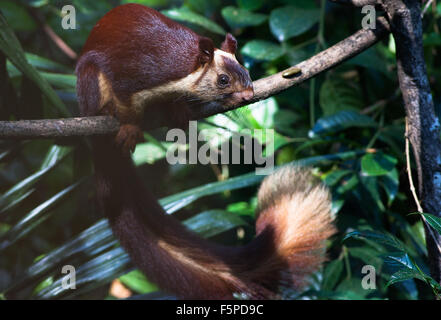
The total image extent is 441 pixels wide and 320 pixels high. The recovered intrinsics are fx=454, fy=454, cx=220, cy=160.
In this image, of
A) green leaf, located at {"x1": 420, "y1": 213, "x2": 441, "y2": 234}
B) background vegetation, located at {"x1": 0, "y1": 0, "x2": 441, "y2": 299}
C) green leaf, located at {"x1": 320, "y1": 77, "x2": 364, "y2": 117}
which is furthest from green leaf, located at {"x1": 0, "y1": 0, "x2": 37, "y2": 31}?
green leaf, located at {"x1": 420, "y1": 213, "x2": 441, "y2": 234}

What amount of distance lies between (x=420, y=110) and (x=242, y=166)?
0.64m

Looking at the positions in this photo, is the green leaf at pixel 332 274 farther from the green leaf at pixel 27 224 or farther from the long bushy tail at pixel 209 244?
the green leaf at pixel 27 224

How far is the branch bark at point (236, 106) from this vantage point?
2.16 ft

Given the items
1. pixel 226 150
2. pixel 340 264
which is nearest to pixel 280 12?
pixel 226 150

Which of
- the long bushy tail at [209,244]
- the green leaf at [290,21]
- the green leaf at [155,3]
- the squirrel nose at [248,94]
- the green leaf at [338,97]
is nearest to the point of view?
the squirrel nose at [248,94]

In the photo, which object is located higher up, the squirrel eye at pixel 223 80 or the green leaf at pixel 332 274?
the squirrel eye at pixel 223 80

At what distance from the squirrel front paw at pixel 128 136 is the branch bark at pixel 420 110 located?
483 mm

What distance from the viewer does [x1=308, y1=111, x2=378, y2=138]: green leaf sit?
3.59 feet

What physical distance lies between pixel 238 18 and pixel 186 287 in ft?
2.40

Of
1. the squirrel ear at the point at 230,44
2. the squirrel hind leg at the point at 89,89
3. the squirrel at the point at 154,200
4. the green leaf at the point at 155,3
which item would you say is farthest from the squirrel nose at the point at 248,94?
the green leaf at the point at 155,3

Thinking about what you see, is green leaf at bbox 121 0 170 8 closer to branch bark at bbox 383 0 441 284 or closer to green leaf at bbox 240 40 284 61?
green leaf at bbox 240 40 284 61

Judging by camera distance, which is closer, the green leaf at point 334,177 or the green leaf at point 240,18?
the green leaf at point 334,177

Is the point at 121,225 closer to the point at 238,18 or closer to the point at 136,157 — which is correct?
the point at 136,157

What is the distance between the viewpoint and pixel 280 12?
1.20 m
